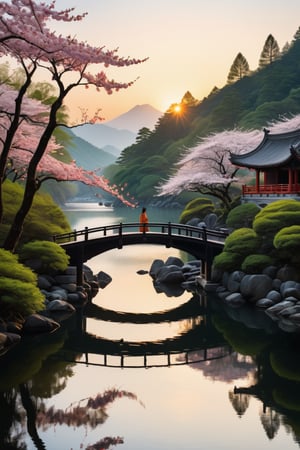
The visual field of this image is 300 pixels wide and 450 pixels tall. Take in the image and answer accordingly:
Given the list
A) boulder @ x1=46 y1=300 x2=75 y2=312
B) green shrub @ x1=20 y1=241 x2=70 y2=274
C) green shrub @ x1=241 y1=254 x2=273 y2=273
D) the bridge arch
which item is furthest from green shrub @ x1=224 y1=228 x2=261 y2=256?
boulder @ x1=46 y1=300 x2=75 y2=312

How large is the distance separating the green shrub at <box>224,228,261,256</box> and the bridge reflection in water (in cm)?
387

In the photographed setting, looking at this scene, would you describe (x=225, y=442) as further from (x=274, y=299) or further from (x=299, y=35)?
(x=299, y=35)

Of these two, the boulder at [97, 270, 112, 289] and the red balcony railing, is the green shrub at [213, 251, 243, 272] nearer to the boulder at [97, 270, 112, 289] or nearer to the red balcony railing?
the boulder at [97, 270, 112, 289]

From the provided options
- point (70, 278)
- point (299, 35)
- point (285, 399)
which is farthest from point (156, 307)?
point (299, 35)

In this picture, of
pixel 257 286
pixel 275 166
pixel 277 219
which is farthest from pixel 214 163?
pixel 257 286

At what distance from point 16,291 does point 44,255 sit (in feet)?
21.3

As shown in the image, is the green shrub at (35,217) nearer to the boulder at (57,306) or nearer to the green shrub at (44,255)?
the green shrub at (44,255)

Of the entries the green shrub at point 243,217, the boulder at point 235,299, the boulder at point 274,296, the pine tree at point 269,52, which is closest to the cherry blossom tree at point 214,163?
the green shrub at point 243,217

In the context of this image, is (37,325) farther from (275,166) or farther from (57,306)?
(275,166)

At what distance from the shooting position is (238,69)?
142250 mm

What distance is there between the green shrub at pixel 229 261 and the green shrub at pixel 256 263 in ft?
3.45

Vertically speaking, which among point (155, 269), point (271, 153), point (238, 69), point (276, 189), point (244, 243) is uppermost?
point (238, 69)

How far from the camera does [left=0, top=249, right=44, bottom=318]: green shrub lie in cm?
1945

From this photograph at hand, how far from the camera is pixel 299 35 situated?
129 metres
